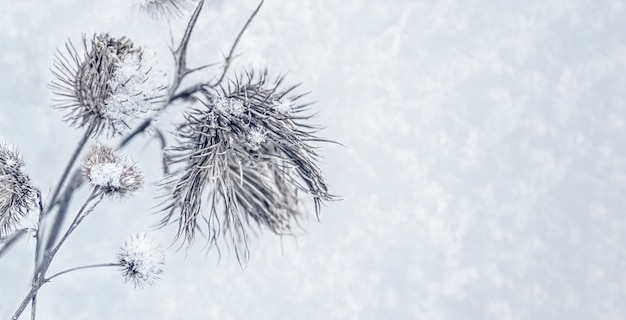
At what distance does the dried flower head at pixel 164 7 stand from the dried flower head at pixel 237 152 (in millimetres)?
220

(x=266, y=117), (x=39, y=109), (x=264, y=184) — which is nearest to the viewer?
(x=266, y=117)

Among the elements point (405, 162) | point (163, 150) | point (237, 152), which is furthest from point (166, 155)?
point (405, 162)

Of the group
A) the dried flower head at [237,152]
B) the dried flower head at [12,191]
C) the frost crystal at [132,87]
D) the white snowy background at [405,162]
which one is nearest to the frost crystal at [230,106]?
the dried flower head at [237,152]

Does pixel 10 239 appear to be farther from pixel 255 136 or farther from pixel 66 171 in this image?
pixel 255 136

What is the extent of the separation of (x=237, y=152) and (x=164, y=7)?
427 mm

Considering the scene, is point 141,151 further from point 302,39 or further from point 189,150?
point 302,39

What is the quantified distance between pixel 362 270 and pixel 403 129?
39 centimetres

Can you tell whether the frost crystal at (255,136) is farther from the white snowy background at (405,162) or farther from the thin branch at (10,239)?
the thin branch at (10,239)

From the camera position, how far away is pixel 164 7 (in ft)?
5.50

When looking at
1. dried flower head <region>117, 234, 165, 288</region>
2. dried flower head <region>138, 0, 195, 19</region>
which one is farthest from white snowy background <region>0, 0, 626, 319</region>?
dried flower head <region>117, 234, 165, 288</region>

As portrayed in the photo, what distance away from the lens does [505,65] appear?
74.5 inches

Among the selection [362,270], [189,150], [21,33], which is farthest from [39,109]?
[362,270]

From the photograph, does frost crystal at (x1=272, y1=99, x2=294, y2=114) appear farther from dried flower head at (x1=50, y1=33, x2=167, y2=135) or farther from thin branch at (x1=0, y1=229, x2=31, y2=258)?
thin branch at (x1=0, y1=229, x2=31, y2=258)

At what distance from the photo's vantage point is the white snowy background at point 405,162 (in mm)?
1747
